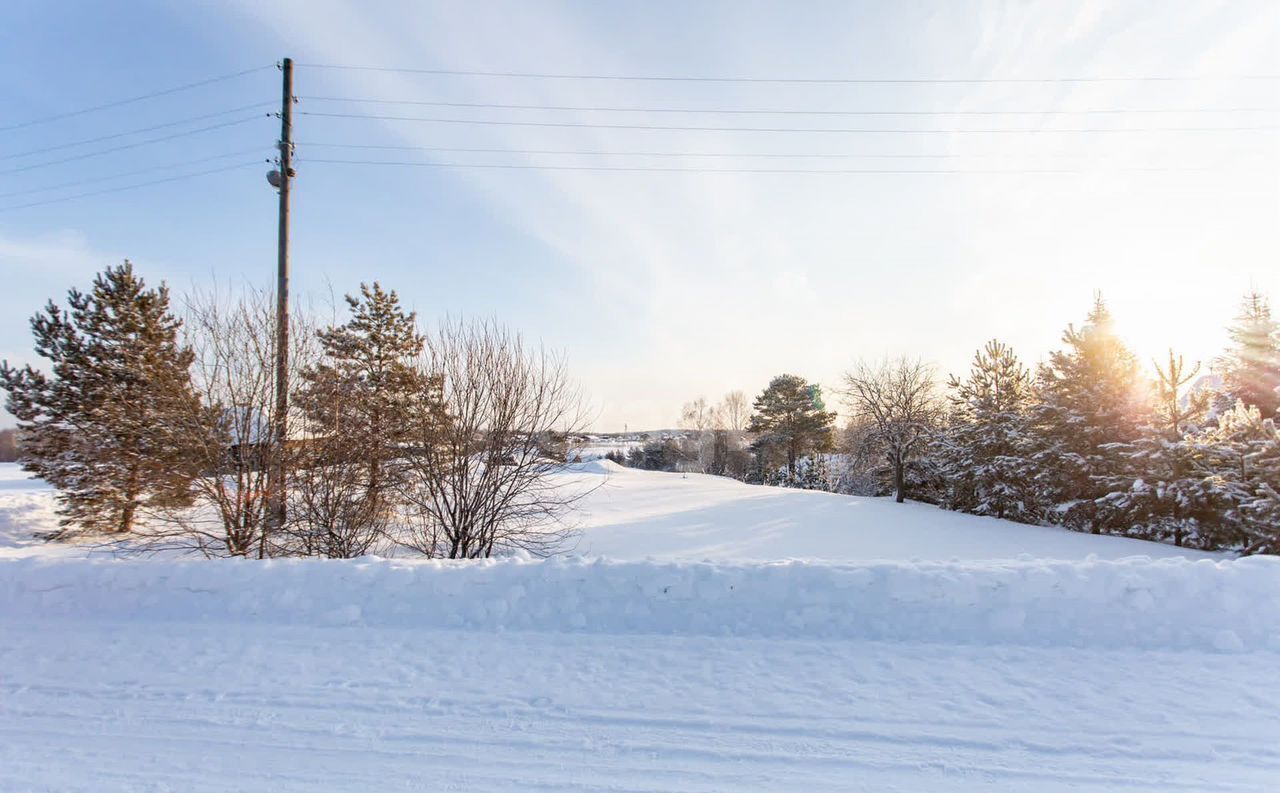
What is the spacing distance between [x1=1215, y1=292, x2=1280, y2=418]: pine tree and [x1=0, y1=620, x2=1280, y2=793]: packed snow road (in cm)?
1885

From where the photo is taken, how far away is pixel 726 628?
13.9 ft

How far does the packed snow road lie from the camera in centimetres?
262

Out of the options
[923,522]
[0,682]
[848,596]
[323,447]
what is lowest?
[923,522]

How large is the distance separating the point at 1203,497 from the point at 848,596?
1418 cm

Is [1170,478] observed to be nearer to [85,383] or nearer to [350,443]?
[350,443]

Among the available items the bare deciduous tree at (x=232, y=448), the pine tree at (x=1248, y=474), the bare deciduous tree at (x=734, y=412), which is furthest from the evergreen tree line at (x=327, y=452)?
the bare deciduous tree at (x=734, y=412)

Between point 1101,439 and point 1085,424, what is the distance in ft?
1.94

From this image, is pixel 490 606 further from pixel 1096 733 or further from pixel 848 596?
pixel 1096 733

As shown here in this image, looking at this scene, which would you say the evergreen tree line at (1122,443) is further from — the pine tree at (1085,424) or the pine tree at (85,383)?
the pine tree at (85,383)

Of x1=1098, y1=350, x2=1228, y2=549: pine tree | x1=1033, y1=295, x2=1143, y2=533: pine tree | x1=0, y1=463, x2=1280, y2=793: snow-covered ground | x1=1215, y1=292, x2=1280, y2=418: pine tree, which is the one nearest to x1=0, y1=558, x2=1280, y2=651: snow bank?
x1=0, y1=463, x2=1280, y2=793: snow-covered ground

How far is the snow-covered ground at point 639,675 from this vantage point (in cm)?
267

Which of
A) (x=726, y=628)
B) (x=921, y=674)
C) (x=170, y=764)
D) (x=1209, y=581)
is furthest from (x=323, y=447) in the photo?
(x=1209, y=581)

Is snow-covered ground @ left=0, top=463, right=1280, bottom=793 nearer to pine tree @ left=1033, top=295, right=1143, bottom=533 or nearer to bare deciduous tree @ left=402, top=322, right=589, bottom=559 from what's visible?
bare deciduous tree @ left=402, top=322, right=589, bottom=559

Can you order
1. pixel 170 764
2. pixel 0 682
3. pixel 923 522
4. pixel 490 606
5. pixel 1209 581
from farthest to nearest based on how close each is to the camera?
1. pixel 923 522
2. pixel 490 606
3. pixel 1209 581
4. pixel 0 682
5. pixel 170 764
